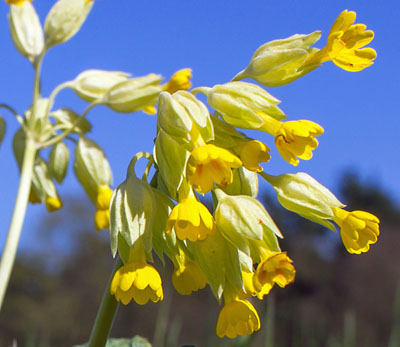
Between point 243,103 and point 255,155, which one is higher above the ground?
point 243,103

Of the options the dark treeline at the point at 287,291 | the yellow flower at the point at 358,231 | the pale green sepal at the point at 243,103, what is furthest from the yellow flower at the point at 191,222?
the dark treeline at the point at 287,291

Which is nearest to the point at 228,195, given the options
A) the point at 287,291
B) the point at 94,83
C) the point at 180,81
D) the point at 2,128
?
the point at 180,81

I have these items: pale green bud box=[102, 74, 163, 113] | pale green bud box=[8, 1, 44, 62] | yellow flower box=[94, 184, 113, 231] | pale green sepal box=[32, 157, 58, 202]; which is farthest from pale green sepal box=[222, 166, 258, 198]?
pale green bud box=[8, 1, 44, 62]

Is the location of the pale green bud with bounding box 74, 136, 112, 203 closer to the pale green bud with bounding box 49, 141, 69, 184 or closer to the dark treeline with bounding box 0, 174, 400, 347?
the pale green bud with bounding box 49, 141, 69, 184

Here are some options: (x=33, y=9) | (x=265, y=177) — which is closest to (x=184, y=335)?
(x=33, y=9)

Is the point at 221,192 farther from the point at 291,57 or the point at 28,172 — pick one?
the point at 28,172

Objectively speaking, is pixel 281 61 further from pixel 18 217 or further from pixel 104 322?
pixel 18 217
